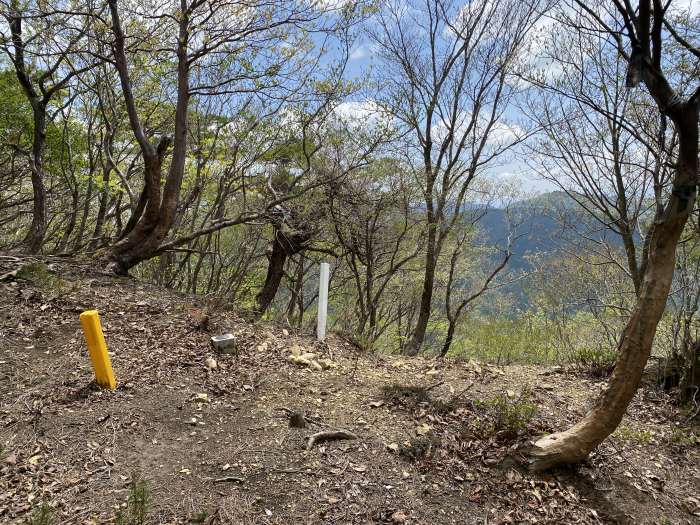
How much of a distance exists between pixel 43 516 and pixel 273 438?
149 centimetres

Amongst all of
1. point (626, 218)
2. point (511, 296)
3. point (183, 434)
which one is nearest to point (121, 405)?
point (183, 434)

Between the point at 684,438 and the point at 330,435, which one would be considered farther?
the point at 684,438

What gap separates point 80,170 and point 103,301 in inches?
236

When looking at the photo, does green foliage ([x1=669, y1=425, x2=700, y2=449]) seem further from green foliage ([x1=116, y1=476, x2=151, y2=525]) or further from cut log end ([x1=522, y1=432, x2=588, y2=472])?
green foliage ([x1=116, y1=476, x2=151, y2=525])

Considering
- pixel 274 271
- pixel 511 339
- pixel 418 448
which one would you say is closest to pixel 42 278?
pixel 418 448

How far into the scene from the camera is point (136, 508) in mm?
2533

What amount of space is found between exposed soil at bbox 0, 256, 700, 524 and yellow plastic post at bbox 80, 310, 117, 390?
10 centimetres

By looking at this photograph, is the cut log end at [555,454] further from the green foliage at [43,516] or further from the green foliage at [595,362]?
the green foliage at [43,516]

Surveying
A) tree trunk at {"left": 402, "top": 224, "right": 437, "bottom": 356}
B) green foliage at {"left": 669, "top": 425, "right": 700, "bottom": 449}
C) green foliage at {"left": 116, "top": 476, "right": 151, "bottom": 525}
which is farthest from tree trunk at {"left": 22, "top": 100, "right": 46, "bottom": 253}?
green foliage at {"left": 669, "top": 425, "right": 700, "bottom": 449}

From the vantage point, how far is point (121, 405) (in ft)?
11.7

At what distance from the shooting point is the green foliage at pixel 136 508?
8.08 ft

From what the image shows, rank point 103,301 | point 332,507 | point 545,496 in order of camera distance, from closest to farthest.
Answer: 1. point 332,507
2. point 545,496
3. point 103,301

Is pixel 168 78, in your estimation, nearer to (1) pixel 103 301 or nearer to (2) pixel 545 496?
(1) pixel 103 301

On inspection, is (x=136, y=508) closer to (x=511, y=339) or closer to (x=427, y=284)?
(x=427, y=284)
